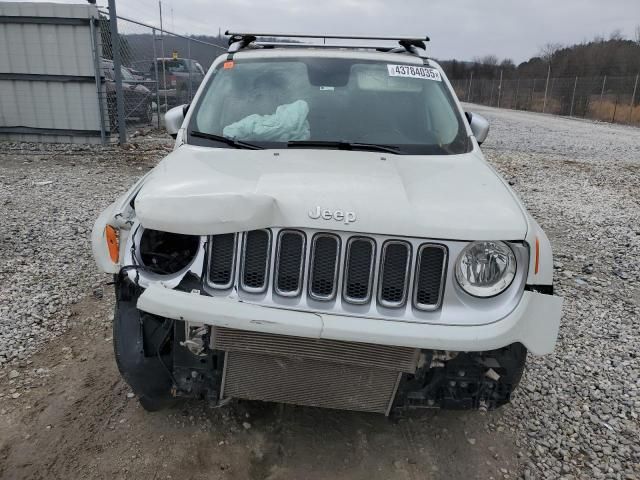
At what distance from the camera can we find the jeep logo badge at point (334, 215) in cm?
241

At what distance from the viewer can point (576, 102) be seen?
3164 centimetres

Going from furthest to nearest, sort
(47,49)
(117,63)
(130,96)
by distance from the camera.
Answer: (130,96), (117,63), (47,49)

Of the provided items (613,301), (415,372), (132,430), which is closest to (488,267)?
(415,372)

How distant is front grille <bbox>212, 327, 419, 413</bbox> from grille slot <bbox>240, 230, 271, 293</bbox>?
232 mm

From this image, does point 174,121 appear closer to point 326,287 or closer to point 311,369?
point 326,287

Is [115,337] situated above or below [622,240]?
above

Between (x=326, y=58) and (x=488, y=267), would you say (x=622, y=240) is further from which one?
(x=488, y=267)

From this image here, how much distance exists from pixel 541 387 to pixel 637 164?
37.0 feet

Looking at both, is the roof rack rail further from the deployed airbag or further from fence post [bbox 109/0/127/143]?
fence post [bbox 109/0/127/143]

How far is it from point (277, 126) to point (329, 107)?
1.41ft

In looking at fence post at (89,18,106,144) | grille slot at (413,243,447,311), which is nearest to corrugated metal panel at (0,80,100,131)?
fence post at (89,18,106,144)

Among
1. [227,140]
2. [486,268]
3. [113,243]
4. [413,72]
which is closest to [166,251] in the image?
[113,243]

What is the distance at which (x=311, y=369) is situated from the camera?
253cm

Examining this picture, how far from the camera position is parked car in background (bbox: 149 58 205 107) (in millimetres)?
14727
